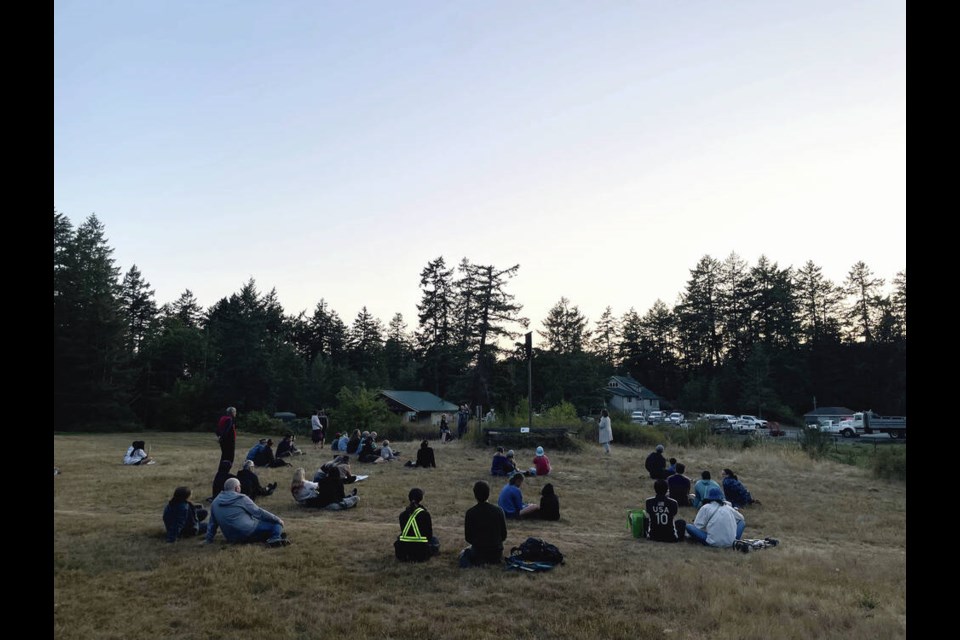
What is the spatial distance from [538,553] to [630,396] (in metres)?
75.9

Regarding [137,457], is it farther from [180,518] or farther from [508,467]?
[508,467]

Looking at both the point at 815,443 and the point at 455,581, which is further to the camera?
the point at 815,443

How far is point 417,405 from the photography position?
55.9 m

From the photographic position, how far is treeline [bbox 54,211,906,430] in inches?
1778

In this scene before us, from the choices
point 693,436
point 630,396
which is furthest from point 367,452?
point 630,396

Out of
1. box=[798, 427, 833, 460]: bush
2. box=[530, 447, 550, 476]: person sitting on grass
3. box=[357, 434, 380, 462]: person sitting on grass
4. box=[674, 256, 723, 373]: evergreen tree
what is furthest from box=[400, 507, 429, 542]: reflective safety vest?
box=[674, 256, 723, 373]: evergreen tree

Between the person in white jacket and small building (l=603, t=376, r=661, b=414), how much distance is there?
6814cm

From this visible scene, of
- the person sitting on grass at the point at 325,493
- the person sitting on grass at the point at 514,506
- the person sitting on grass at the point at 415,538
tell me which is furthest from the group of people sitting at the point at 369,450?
the person sitting on grass at the point at 415,538

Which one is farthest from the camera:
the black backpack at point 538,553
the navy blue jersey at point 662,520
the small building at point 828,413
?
the small building at point 828,413

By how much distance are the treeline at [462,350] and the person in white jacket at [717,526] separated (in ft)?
89.9

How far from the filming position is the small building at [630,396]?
8006 centimetres

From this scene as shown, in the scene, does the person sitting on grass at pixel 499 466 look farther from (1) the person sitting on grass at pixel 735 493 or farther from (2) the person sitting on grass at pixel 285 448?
(2) the person sitting on grass at pixel 285 448
